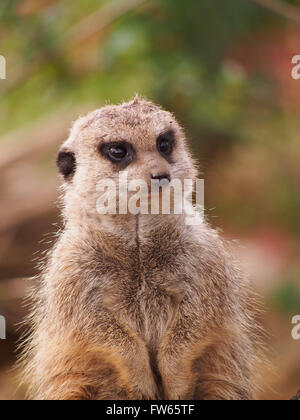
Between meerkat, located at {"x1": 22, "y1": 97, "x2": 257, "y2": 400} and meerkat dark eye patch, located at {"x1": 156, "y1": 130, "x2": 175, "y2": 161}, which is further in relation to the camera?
meerkat dark eye patch, located at {"x1": 156, "y1": 130, "x2": 175, "y2": 161}

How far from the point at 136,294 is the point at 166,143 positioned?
0.84 metres

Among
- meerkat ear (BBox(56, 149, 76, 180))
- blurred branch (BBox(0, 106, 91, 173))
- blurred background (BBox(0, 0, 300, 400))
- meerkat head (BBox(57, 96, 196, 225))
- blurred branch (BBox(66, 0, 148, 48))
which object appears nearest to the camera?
meerkat head (BBox(57, 96, 196, 225))

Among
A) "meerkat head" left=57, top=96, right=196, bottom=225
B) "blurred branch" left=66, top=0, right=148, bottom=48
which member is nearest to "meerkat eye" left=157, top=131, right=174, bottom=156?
"meerkat head" left=57, top=96, right=196, bottom=225

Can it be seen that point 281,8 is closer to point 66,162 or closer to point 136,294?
point 66,162

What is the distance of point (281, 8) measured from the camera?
5.25 meters

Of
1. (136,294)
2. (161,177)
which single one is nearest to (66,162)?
(161,177)

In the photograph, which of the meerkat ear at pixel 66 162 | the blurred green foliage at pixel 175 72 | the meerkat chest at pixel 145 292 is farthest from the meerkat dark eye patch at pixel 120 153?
the blurred green foliage at pixel 175 72

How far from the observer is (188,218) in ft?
11.4

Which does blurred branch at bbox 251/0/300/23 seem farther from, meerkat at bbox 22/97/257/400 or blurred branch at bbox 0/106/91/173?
blurred branch at bbox 0/106/91/173

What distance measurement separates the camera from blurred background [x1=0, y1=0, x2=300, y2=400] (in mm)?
5625

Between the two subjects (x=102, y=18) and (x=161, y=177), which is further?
(x=102, y=18)

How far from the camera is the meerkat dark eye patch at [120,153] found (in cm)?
335

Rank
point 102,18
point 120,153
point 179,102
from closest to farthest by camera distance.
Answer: point 120,153, point 102,18, point 179,102

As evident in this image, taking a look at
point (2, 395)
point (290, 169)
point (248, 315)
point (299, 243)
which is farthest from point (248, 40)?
point (2, 395)
